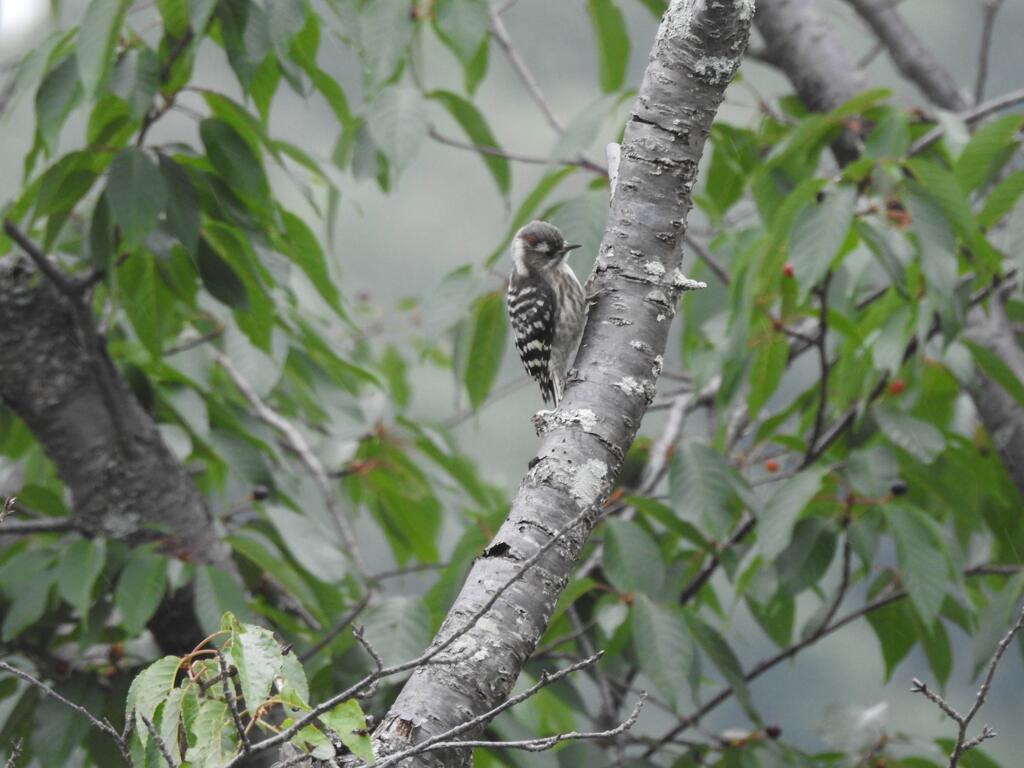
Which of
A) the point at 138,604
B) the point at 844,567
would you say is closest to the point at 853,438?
the point at 844,567

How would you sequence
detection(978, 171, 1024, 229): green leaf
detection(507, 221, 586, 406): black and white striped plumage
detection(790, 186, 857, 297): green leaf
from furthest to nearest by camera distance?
detection(507, 221, 586, 406): black and white striped plumage, detection(978, 171, 1024, 229): green leaf, detection(790, 186, 857, 297): green leaf

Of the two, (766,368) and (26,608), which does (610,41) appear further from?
(26,608)

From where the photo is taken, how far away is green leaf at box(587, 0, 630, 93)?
4328 mm

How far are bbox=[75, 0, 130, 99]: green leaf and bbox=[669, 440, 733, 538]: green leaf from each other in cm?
182

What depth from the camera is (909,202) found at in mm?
3162

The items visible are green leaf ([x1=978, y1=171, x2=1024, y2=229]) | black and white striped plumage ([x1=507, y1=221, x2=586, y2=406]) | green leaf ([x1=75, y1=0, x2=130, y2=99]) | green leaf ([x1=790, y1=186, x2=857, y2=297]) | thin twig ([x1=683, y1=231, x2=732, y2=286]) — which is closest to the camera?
green leaf ([x1=75, y1=0, x2=130, y2=99])

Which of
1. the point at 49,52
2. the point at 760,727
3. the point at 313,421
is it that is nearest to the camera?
the point at 49,52

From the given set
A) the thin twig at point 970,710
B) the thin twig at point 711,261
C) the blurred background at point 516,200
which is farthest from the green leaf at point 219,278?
the blurred background at point 516,200

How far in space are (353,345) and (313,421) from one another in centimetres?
149

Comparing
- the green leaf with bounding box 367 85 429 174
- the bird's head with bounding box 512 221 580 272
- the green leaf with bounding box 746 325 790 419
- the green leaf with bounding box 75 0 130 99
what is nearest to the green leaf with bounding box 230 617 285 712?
the green leaf with bounding box 75 0 130 99

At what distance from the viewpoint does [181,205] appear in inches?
129

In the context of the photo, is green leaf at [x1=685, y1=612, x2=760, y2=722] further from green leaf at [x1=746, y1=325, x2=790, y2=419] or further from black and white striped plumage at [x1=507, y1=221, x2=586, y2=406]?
black and white striped plumage at [x1=507, y1=221, x2=586, y2=406]

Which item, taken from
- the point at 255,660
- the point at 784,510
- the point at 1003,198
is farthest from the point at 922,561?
the point at 255,660

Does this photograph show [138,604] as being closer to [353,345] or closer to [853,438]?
[853,438]
